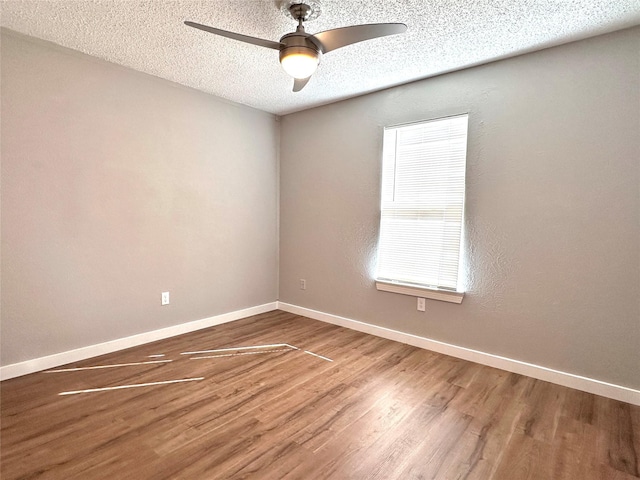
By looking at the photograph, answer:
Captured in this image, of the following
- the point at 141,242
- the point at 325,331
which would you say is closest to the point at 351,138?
the point at 325,331

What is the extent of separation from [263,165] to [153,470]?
3.23 meters

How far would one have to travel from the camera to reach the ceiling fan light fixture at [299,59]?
1.83 meters

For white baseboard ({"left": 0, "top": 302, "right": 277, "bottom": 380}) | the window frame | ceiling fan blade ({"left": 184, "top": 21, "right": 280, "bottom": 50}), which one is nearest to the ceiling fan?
ceiling fan blade ({"left": 184, "top": 21, "right": 280, "bottom": 50})

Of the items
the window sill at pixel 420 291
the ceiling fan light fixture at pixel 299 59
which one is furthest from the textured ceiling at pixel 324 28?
the window sill at pixel 420 291

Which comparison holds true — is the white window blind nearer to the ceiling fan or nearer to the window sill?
the window sill

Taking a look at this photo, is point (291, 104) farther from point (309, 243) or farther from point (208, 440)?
point (208, 440)

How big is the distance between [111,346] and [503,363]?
3347 millimetres

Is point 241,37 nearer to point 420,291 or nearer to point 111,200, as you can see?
point 111,200

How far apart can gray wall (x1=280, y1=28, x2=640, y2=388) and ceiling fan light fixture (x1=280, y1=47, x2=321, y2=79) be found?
59.5 inches

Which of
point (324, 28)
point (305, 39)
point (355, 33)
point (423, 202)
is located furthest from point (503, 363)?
point (324, 28)

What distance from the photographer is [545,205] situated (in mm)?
2445

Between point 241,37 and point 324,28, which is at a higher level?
point 324,28

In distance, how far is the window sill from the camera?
287 cm

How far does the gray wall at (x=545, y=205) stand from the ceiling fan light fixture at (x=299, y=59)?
4.96 ft
